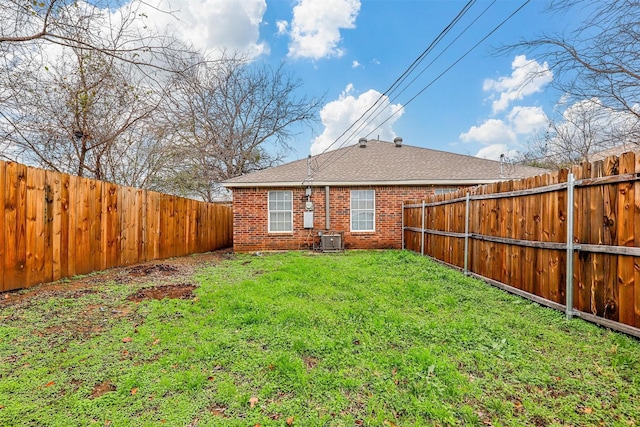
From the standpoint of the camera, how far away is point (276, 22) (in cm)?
1170

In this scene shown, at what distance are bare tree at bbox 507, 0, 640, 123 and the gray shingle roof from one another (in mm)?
4301

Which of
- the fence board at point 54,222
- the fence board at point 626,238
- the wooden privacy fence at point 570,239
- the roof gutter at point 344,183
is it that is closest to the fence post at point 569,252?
the wooden privacy fence at point 570,239

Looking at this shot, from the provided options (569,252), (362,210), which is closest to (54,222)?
(569,252)

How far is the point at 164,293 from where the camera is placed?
16.0 feet

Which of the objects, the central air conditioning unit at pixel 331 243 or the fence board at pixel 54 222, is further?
the central air conditioning unit at pixel 331 243

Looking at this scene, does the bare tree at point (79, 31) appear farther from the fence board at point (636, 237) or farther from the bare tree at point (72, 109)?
the fence board at point (636, 237)

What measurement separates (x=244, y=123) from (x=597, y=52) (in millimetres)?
18192

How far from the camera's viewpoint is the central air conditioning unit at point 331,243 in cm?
1073

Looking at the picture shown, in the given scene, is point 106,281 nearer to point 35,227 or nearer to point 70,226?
point 70,226

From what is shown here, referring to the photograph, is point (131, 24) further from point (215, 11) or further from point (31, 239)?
point (31, 239)

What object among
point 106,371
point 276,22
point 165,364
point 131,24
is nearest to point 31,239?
point 106,371

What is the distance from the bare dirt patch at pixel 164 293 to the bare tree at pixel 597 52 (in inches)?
304

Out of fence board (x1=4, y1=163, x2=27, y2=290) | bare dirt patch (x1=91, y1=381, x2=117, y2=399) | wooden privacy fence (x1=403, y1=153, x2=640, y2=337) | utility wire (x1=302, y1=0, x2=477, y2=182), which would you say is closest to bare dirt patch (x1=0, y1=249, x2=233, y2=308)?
fence board (x1=4, y1=163, x2=27, y2=290)

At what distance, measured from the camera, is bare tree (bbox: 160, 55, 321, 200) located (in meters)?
18.3
